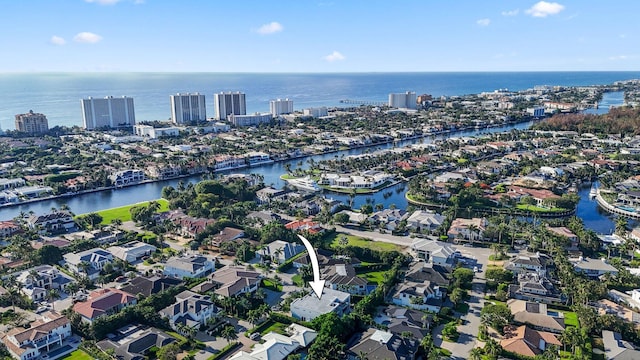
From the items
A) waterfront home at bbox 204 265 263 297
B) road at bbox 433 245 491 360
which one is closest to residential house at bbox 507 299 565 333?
road at bbox 433 245 491 360

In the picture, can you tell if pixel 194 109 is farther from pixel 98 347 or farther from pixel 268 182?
pixel 98 347

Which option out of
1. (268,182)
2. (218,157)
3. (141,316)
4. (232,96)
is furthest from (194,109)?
(141,316)

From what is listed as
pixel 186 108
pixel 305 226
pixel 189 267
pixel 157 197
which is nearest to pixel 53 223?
pixel 157 197

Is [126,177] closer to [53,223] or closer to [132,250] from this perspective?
[53,223]

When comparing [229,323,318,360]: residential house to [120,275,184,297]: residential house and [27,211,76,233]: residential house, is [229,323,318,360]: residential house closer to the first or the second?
[120,275,184,297]: residential house

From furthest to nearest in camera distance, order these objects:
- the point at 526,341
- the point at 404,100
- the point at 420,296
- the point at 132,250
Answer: the point at 404,100
the point at 132,250
the point at 420,296
the point at 526,341

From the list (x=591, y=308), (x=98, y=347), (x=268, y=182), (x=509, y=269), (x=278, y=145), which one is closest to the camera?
(x=98, y=347)
